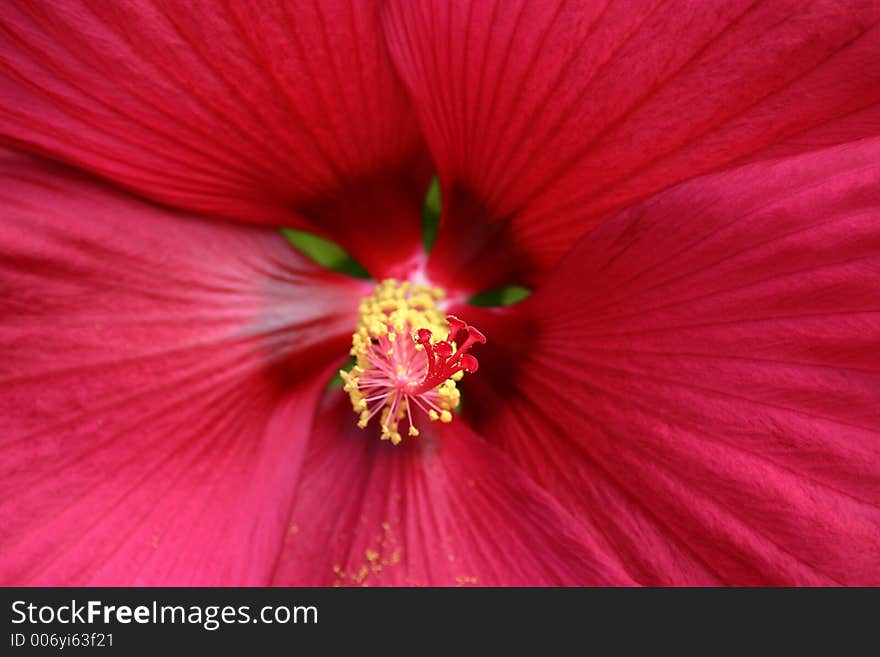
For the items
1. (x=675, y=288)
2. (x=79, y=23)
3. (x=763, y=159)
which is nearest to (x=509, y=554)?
(x=675, y=288)

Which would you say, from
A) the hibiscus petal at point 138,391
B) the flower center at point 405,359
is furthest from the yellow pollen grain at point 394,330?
the hibiscus petal at point 138,391

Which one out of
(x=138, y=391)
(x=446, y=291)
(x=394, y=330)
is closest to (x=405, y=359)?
(x=394, y=330)

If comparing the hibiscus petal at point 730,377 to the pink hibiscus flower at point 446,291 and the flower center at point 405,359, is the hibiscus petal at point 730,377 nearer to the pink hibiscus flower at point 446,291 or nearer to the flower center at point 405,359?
the pink hibiscus flower at point 446,291

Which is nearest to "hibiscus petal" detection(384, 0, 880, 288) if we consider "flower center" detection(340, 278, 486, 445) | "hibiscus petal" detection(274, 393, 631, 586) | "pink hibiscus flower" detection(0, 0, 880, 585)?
"pink hibiscus flower" detection(0, 0, 880, 585)

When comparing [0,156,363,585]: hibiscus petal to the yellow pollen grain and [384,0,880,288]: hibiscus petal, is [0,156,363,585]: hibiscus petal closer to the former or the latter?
the yellow pollen grain

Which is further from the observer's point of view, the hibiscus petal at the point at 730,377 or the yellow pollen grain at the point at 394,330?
the yellow pollen grain at the point at 394,330

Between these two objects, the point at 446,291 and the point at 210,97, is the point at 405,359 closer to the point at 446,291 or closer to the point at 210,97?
the point at 446,291
